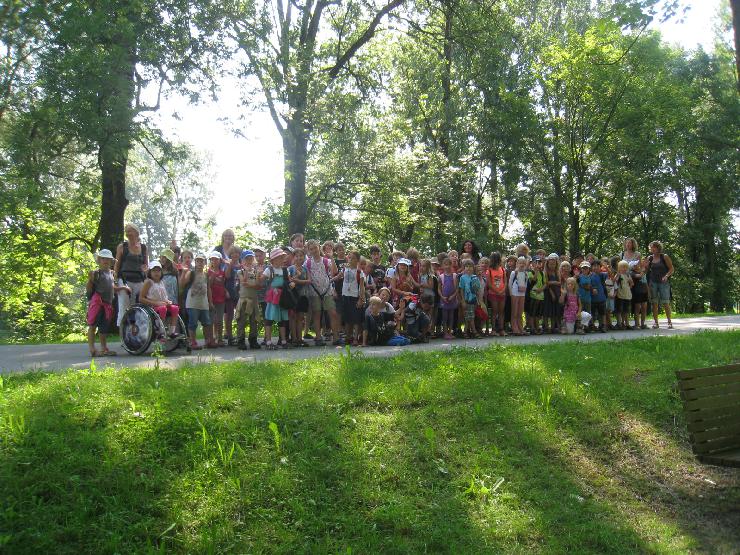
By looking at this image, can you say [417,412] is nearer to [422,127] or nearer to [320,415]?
[320,415]

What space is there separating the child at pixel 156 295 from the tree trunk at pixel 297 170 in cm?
920

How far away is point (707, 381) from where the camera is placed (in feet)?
20.9

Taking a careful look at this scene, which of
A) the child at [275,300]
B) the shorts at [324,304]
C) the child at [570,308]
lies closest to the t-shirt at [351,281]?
the shorts at [324,304]

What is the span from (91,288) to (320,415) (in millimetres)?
5992

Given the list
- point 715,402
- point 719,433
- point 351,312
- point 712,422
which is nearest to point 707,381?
point 715,402

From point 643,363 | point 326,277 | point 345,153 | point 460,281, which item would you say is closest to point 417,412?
point 643,363

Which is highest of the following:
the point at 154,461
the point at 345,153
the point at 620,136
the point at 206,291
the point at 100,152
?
the point at 620,136

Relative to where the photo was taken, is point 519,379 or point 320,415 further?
point 519,379

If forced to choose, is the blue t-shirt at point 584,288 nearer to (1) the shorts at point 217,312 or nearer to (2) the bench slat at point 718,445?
(1) the shorts at point 217,312

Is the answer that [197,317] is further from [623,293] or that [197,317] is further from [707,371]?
[623,293]

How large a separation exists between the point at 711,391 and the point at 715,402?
0.37 ft

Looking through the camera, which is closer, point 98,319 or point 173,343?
point 98,319

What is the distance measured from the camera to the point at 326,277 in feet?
42.0

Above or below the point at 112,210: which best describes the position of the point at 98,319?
below
